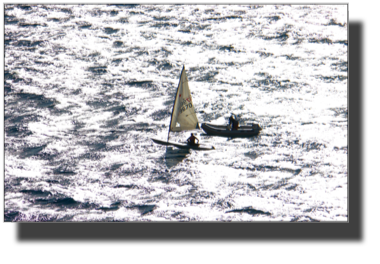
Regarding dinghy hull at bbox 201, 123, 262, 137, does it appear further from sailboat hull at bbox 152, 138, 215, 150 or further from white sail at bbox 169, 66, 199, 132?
sailboat hull at bbox 152, 138, 215, 150

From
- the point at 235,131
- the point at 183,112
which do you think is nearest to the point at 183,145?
the point at 183,112

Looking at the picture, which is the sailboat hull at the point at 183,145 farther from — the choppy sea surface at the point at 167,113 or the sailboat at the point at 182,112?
the choppy sea surface at the point at 167,113

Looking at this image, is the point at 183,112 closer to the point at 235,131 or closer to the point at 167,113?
the point at 235,131

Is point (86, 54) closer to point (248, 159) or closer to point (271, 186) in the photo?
point (248, 159)

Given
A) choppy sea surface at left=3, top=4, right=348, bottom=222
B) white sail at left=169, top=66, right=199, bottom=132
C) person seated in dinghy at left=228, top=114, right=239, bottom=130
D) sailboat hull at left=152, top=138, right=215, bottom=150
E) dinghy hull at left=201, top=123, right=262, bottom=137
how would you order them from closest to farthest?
choppy sea surface at left=3, top=4, right=348, bottom=222
sailboat hull at left=152, top=138, right=215, bottom=150
white sail at left=169, top=66, right=199, bottom=132
dinghy hull at left=201, top=123, right=262, bottom=137
person seated in dinghy at left=228, top=114, right=239, bottom=130

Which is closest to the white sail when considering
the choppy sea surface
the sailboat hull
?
the sailboat hull

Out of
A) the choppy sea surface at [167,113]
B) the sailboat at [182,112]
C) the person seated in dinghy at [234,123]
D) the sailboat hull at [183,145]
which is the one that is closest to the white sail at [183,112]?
the sailboat at [182,112]

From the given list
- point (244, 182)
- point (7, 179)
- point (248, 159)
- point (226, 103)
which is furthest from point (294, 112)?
point (7, 179)
